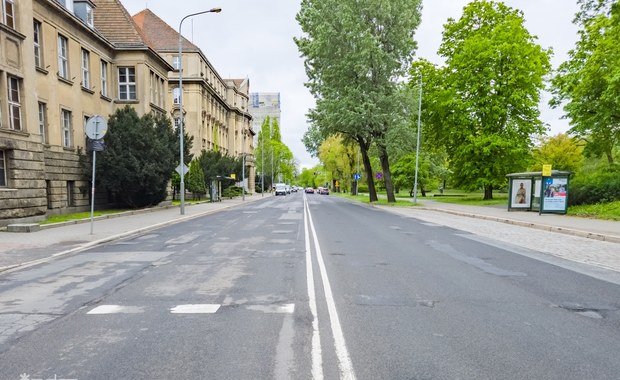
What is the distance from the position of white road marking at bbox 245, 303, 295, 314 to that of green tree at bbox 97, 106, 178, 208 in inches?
723

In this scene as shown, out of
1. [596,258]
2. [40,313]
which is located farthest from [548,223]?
[40,313]

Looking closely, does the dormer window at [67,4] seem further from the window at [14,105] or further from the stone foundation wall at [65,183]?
the stone foundation wall at [65,183]

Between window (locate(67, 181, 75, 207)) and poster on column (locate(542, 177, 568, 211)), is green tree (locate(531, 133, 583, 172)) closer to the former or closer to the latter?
poster on column (locate(542, 177, 568, 211))

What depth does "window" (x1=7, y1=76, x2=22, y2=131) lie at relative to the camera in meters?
15.1

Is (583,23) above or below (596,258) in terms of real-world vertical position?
above

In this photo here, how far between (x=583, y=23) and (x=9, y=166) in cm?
3093

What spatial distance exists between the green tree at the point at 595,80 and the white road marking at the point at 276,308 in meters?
21.0

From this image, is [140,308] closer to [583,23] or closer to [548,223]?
[548,223]

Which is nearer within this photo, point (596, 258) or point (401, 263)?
point (401, 263)

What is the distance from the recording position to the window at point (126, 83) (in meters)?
26.3

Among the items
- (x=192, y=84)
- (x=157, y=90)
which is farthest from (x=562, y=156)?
(x=157, y=90)

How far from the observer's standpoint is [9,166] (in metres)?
14.5

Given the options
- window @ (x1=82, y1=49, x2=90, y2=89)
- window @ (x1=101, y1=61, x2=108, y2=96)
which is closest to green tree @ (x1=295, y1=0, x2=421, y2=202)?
window @ (x1=101, y1=61, x2=108, y2=96)

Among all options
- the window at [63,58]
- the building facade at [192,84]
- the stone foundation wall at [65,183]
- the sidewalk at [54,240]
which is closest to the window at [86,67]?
the window at [63,58]
